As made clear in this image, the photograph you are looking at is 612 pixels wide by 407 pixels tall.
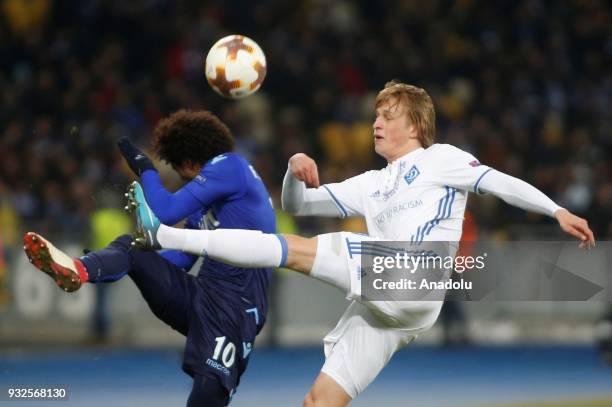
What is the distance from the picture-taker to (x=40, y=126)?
1468 centimetres

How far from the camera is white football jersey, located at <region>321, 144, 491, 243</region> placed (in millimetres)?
6273

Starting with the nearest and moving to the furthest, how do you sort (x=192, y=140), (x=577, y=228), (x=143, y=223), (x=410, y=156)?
1. (x=577, y=228)
2. (x=143, y=223)
3. (x=410, y=156)
4. (x=192, y=140)

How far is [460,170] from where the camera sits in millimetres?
6297

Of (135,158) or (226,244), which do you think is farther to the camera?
(135,158)

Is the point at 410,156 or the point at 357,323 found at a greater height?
the point at 410,156

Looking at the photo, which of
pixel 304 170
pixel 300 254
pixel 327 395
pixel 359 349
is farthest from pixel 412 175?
pixel 327 395

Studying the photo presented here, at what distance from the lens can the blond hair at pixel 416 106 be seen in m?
6.57

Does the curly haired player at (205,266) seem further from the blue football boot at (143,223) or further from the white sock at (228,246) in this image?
the white sock at (228,246)

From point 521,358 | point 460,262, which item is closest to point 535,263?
point 521,358

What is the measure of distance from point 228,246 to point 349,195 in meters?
1.07

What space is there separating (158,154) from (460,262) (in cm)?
204

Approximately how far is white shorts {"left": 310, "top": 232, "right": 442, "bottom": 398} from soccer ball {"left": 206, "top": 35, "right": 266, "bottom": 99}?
159cm

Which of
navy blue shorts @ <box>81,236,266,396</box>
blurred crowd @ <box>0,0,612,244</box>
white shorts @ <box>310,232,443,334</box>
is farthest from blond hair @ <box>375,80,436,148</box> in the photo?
blurred crowd @ <box>0,0,612,244</box>

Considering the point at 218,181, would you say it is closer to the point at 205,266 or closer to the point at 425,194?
the point at 205,266
